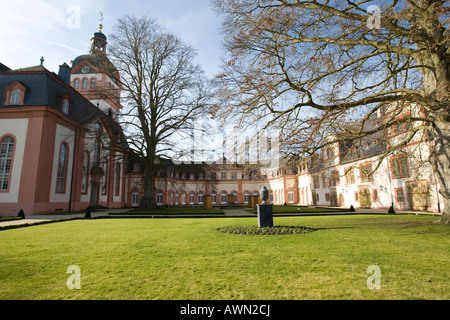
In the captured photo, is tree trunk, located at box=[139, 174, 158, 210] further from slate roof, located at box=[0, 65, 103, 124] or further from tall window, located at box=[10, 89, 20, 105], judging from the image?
tall window, located at box=[10, 89, 20, 105]

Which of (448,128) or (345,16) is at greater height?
A: (345,16)

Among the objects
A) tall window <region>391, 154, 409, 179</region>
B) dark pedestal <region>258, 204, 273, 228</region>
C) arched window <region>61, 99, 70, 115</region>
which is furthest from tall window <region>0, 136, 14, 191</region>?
tall window <region>391, 154, 409, 179</region>

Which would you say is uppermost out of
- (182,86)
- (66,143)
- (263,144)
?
(182,86)

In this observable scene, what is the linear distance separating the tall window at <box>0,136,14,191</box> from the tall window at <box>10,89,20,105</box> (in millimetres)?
3151

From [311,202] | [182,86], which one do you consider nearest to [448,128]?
[182,86]

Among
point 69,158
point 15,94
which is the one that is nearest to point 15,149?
point 69,158

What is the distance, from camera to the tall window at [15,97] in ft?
71.2

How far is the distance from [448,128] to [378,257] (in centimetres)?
732

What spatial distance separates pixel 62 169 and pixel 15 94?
7418 mm

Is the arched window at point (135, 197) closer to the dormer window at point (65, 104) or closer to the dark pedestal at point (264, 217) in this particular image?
the dormer window at point (65, 104)

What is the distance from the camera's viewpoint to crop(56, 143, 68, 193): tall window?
22.8m

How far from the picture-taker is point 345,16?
9227 millimetres
